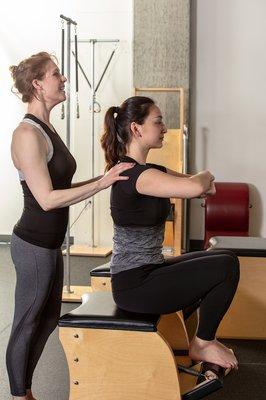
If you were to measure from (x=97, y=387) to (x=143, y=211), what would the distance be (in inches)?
25.9

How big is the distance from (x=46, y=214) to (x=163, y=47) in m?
3.29

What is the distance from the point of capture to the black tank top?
2.23 m

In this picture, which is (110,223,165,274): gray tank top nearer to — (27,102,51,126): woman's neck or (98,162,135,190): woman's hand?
(98,162,135,190): woman's hand

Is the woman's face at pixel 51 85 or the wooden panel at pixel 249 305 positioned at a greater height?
the woman's face at pixel 51 85

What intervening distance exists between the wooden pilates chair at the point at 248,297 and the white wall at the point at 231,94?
6.84 feet

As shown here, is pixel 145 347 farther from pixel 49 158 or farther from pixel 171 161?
pixel 171 161

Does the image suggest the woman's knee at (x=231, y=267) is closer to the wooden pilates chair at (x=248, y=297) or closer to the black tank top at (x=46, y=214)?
the black tank top at (x=46, y=214)

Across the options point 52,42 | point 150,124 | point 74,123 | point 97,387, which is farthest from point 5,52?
point 97,387

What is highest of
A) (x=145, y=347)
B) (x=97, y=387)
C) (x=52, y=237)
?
(x=52, y=237)

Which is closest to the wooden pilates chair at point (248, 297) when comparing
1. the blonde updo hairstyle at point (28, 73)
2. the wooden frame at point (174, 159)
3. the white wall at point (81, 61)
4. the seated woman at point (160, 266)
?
the seated woman at point (160, 266)

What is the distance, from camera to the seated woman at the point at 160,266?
85.0 inches

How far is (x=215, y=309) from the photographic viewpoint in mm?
2174

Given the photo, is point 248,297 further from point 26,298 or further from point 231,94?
point 231,94

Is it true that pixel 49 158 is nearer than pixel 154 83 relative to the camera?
Yes
